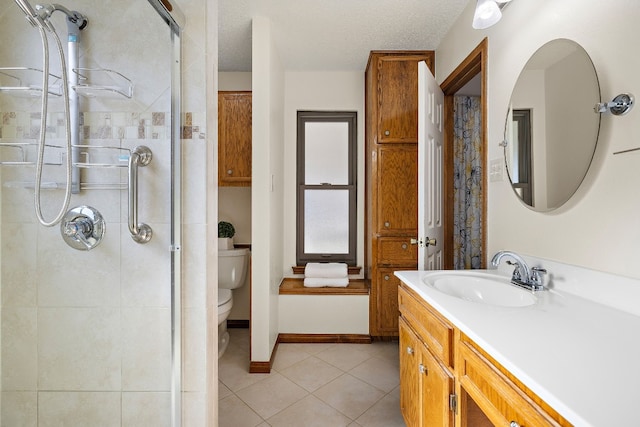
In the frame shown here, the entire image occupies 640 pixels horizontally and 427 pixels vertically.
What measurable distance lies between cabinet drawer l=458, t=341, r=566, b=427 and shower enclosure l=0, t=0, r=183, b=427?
1.04 metres

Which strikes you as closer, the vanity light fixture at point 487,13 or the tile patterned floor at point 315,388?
the vanity light fixture at point 487,13

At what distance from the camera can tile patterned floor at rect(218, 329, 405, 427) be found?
1.60 meters

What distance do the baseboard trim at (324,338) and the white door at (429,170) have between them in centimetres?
95

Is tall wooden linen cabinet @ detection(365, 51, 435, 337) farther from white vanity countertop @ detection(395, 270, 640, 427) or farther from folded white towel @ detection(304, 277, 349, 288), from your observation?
white vanity countertop @ detection(395, 270, 640, 427)

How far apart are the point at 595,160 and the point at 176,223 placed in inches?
61.9

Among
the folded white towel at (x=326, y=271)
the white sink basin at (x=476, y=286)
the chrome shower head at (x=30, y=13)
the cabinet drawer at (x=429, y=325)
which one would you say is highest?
the chrome shower head at (x=30, y=13)

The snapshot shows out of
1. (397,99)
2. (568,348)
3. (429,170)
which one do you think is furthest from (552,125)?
(397,99)

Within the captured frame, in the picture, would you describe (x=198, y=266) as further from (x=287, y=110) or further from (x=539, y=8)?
(x=287, y=110)

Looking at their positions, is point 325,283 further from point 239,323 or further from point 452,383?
point 452,383

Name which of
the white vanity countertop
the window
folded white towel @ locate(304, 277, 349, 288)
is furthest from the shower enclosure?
the window

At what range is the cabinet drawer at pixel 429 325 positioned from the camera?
3.20 ft

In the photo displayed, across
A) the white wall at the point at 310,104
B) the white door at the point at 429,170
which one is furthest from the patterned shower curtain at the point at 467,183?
the white wall at the point at 310,104

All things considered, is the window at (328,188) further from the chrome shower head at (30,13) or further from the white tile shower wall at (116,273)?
the chrome shower head at (30,13)

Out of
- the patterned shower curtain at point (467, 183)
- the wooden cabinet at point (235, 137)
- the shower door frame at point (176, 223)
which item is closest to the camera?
the shower door frame at point (176, 223)
